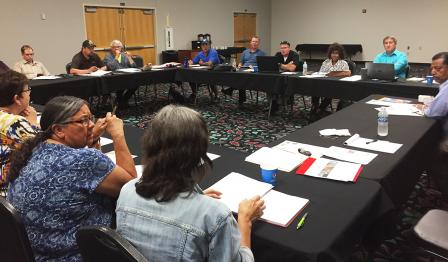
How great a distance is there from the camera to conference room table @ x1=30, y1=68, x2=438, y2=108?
4.46 m

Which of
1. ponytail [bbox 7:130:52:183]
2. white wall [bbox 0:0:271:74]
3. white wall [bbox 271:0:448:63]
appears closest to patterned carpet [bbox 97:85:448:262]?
ponytail [bbox 7:130:52:183]

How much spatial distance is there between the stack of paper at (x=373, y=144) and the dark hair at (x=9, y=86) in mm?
1944

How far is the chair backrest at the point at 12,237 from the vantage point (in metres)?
1.12

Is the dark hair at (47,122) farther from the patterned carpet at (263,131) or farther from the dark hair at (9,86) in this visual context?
the dark hair at (9,86)

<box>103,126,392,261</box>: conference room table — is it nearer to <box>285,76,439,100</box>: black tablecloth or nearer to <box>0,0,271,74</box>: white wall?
<box>285,76,439,100</box>: black tablecloth

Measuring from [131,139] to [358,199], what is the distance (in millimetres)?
1515

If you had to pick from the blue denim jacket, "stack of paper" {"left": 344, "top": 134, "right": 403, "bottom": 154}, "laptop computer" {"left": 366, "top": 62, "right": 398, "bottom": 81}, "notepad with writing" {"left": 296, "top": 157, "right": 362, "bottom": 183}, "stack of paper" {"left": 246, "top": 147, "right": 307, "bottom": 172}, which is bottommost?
"notepad with writing" {"left": 296, "top": 157, "right": 362, "bottom": 183}

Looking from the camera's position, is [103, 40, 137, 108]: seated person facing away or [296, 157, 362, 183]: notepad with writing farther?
[103, 40, 137, 108]: seated person facing away

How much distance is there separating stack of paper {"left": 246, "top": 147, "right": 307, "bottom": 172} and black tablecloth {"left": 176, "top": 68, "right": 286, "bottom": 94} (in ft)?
11.0

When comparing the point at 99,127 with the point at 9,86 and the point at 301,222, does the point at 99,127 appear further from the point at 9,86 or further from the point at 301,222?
the point at 301,222

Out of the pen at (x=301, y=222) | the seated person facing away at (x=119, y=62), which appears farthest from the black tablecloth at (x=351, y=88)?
the pen at (x=301, y=222)

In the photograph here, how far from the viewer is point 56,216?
4.34 ft

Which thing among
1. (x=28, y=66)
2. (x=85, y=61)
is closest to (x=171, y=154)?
(x=85, y=61)

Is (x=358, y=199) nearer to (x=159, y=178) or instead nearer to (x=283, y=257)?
(x=283, y=257)
